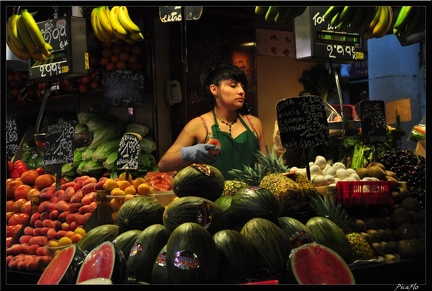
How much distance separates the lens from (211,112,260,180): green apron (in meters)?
5.46

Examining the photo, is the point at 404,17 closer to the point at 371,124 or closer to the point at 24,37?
the point at 371,124

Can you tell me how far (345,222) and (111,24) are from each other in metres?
2.78

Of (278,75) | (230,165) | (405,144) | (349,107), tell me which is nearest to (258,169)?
(230,165)

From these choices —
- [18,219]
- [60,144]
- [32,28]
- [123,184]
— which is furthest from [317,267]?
[32,28]

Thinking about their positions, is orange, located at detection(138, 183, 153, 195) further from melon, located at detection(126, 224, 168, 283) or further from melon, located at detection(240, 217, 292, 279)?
melon, located at detection(240, 217, 292, 279)

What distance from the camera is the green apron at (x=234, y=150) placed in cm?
546

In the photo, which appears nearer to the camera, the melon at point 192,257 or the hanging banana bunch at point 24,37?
the melon at point 192,257

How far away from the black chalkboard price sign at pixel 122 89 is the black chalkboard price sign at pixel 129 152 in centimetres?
190

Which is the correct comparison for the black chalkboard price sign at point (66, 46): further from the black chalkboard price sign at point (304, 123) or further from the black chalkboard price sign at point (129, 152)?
the black chalkboard price sign at point (304, 123)

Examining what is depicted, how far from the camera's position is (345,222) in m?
3.36

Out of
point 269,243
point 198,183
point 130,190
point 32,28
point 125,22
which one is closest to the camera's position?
point 269,243

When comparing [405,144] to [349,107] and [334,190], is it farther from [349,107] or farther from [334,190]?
[334,190]

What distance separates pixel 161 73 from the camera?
6871 mm

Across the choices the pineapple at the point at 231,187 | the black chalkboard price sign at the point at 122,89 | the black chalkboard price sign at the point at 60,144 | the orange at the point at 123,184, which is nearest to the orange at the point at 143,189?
the orange at the point at 123,184
